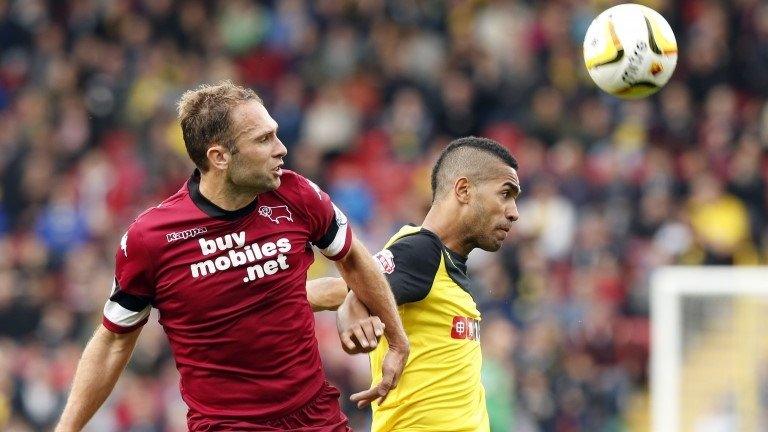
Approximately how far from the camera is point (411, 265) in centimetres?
597

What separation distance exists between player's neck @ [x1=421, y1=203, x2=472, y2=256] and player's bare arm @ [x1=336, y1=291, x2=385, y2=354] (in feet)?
2.06

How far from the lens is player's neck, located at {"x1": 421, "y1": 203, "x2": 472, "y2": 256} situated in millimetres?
6215

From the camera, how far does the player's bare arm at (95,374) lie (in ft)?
18.4

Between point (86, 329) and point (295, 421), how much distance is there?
9.78 metres

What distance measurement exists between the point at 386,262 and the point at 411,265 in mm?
109

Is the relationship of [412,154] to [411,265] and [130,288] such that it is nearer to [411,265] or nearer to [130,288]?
[411,265]

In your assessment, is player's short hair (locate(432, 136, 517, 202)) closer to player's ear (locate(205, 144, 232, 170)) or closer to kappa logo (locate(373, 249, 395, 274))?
A: kappa logo (locate(373, 249, 395, 274))

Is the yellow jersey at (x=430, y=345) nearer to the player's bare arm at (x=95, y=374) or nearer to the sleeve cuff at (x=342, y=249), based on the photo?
the sleeve cuff at (x=342, y=249)

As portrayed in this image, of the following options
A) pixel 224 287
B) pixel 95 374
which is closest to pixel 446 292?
pixel 224 287

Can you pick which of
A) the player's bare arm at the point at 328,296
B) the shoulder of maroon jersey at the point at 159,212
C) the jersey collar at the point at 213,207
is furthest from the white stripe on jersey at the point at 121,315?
the player's bare arm at the point at 328,296

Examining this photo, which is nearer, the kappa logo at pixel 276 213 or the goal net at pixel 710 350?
the kappa logo at pixel 276 213

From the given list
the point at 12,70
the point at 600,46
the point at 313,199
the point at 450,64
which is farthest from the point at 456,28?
the point at 313,199

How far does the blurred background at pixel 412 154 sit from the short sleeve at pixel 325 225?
23.4 feet

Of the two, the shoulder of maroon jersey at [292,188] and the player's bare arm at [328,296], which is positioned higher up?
the shoulder of maroon jersey at [292,188]
